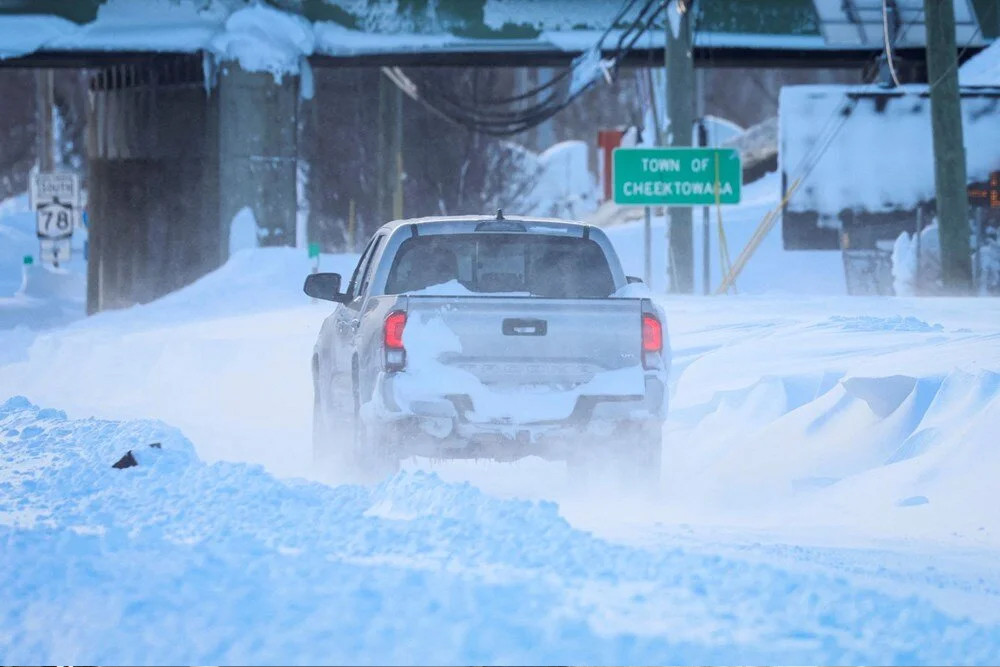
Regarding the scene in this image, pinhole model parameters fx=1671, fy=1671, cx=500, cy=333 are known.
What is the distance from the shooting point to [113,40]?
29.5m

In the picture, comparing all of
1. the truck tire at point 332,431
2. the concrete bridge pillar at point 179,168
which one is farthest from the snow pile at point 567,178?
the truck tire at point 332,431

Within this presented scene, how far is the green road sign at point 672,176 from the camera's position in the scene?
26.1 metres

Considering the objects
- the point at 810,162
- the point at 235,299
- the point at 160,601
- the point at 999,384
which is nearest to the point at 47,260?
the point at 235,299

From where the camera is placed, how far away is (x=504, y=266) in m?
10.5

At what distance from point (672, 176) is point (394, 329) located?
17.5m

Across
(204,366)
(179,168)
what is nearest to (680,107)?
(179,168)

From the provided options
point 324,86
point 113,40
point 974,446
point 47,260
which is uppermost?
point 324,86

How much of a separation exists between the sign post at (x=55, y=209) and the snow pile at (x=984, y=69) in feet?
66.0

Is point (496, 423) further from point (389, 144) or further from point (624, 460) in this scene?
point (389, 144)

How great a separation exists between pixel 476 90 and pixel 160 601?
40.7m

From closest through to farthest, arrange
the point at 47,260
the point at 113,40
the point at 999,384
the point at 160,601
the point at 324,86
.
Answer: the point at 160,601 < the point at 999,384 < the point at 113,40 < the point at 47,260 < the point at 324,86

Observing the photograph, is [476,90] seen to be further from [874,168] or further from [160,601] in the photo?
[160,601]

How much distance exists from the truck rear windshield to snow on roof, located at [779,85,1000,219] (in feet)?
66.7

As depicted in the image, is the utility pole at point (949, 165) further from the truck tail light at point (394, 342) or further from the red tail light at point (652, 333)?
the truck tail light at point (394, 342)
